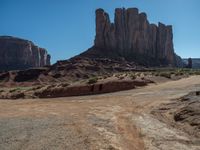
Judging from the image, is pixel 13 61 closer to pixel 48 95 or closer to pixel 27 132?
pixel 48 95

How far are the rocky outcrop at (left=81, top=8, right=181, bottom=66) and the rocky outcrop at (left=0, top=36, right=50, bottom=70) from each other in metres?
54.9

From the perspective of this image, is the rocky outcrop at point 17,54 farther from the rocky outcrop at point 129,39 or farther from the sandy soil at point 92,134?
the sandy soil at point 92,134

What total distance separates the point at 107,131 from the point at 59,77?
2914 inches

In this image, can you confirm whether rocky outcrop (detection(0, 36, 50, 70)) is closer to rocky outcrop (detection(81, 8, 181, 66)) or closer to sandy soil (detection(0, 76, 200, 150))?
rocky outcrop (detection(81, 8, 181, 66))

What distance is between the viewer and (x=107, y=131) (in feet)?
44.5

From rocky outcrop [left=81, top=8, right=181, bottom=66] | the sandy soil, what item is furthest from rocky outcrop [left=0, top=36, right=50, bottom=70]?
the sandy soil

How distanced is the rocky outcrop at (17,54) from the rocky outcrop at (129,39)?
54908 mm

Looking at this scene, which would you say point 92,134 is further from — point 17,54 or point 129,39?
point 17,54

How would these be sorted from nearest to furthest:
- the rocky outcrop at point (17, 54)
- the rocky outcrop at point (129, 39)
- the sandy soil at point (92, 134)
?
the sandy soil at point (92, 134) → the rocky outcrop at point (129, 39) → the rocky outcrop at point (17, 54)

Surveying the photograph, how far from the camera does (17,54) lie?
16975cm

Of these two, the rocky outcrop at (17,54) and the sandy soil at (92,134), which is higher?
the rocky outcrop at (17,54)

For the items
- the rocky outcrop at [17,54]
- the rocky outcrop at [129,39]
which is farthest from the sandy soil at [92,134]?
the rocky outcrop at [17,54]

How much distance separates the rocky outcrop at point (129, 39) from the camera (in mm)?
125750

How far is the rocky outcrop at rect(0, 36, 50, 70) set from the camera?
166 meters
